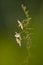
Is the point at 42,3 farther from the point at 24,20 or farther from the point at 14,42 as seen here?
the point at 14,42

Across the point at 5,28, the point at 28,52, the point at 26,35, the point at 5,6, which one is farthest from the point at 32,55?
the point at 5,6

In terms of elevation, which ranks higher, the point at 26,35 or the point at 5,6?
the point at 5,6

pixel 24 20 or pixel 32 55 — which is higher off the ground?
pixel 24 20

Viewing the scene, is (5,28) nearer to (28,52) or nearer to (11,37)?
(11,37)

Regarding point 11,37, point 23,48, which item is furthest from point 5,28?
point 23,48

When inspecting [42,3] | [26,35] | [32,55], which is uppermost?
[42,3]
